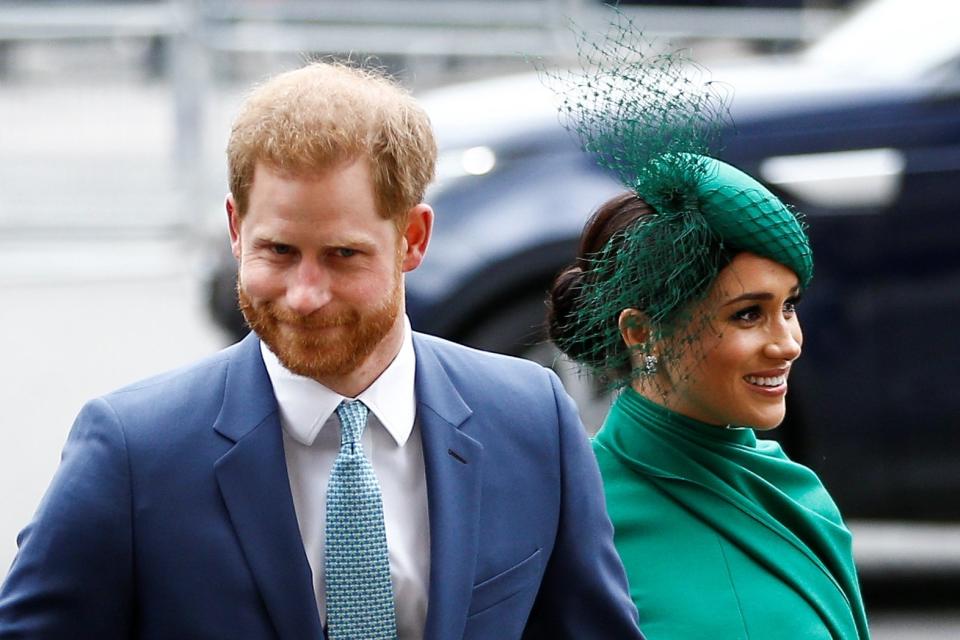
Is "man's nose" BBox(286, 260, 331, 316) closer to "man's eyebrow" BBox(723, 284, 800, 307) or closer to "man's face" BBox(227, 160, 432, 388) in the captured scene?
"man's face" BBox(227, 160, 432, 388)

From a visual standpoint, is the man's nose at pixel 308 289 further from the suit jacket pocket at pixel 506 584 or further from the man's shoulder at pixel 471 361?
the suit jacket pocket at pixel 506 584

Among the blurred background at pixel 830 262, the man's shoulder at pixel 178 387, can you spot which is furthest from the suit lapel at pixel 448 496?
the blurred background at pixel 830 262

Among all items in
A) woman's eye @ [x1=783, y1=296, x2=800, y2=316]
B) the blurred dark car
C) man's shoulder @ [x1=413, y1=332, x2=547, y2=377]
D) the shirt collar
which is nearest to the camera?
the shirt collar

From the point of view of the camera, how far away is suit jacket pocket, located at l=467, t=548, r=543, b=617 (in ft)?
7.94

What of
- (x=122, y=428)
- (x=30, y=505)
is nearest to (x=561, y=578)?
(x=122, y=428)

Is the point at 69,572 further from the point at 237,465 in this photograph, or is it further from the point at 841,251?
the point at 841,251

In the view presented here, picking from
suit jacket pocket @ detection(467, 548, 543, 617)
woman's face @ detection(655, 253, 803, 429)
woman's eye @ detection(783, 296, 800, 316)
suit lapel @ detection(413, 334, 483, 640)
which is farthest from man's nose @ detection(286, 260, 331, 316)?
woman's eye @ detection(783, 296, 800, 316)

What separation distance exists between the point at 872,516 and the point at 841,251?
33.2 inches

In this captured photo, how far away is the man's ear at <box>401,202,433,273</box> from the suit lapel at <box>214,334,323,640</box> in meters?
0.26

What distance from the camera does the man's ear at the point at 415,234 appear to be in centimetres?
243

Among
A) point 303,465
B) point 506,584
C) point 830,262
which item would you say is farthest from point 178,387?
point 830,262

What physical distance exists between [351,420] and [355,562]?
0.18m

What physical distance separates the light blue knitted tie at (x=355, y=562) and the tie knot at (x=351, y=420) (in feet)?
0.10

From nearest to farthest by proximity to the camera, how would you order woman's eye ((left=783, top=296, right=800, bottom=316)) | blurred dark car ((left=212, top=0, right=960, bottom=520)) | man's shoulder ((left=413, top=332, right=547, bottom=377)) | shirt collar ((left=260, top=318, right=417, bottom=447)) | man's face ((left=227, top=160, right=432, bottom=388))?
man's face ((left=227, top=160, right=432, bottom=388)), shirt collar ((left=260, top=318, right=417, bottom=447)), man's shoulder ((left=413, top=332, right=547, bottom=377)), woman's eye ((left=783, top=296, right=800, bottom=316)), blurred dark car ((left=212, top=0, right=960, bottom=520))
